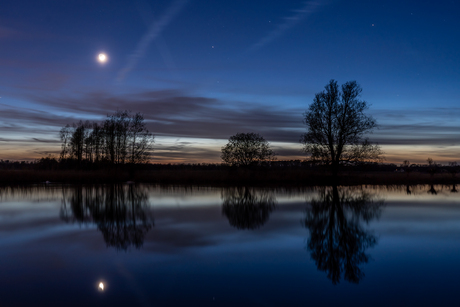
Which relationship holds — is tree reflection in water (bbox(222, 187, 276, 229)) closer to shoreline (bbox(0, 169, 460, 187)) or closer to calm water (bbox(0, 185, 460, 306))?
calm water (bbox(0, 185, 460, 306))

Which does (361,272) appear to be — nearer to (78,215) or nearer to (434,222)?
(434,222)

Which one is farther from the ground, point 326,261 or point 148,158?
point 148,158

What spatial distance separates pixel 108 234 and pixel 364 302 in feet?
23.3

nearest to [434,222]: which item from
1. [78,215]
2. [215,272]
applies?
[215,272]

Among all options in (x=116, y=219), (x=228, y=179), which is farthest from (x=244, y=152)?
(x=116, y=219)

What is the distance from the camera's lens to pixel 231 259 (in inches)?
270

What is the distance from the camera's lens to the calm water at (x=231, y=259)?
4.95m

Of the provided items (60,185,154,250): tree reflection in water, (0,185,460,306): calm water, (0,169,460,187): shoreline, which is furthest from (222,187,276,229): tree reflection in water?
(0,169,460,187): shoreline

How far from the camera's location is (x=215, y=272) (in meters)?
6.03

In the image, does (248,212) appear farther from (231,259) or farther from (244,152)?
(244,152)

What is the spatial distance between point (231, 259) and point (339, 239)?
10.8ft

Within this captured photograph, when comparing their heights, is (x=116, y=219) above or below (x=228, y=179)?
below

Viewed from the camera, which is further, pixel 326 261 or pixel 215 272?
pixel 326 261

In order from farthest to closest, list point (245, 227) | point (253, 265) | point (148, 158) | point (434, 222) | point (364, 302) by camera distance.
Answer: point (148, 158), point (434, 222), point (245, 227), point (253, 265), point (364, 302)
